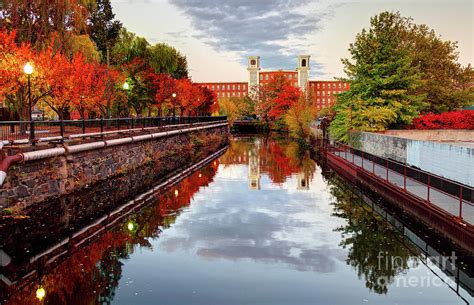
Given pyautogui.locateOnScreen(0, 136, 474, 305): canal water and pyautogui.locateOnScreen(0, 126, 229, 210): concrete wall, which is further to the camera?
pyautogui.locateOnScreen(0, 126, 229, 210): concrete wall

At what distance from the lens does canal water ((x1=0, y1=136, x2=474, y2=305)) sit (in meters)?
9.30

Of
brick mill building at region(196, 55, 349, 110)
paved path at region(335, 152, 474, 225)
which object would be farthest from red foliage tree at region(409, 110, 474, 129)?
brick mill building at region(196, 55, 349, 110)

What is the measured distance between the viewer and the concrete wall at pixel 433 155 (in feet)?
55.8

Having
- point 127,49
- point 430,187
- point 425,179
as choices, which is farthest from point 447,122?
point 127,49

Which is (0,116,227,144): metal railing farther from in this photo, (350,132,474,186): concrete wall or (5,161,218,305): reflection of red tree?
(350,132,474,186): concrete wall

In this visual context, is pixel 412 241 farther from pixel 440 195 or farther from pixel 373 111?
pixel 373 111

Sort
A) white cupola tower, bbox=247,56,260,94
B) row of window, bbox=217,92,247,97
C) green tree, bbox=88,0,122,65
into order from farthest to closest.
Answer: row of window, bbox=217,92,247,97 < white cupola tower, bbox=247,56,260,94 < green tree, bbox=88,0,122,65

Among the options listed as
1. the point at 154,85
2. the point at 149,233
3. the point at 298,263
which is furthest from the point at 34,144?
the point at 154,85

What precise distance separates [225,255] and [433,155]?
40.8ft

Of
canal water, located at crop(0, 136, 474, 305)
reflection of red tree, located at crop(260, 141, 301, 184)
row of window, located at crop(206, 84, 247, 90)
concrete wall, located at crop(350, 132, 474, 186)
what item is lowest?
canal water, located at crop(0, 136, 474, 305)

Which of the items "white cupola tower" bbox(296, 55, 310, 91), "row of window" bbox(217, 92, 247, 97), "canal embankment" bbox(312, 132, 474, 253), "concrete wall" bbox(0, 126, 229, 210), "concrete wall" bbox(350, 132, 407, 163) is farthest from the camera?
"row of window" bbox(217, 92, 247, 97)

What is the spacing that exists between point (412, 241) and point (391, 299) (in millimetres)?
4259

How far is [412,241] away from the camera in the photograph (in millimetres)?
12922

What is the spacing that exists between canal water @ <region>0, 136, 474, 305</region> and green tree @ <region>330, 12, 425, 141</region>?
1713 cm
